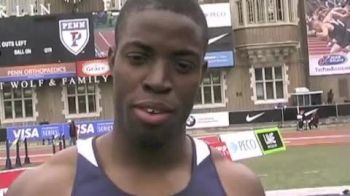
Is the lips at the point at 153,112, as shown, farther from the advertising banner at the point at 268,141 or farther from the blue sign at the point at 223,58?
the blue sign at the point at 223,58

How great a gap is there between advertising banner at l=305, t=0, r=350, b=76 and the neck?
99.0ft

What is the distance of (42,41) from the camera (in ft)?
95.7

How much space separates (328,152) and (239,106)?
13993mm

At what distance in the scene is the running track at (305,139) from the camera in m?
19.6

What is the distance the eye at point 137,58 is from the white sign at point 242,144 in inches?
317

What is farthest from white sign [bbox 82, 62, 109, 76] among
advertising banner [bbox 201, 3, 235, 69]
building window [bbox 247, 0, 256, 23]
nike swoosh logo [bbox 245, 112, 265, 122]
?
building window [bbox 247, 0, 256, 23]

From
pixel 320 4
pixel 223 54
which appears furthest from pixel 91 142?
pixel 320 4

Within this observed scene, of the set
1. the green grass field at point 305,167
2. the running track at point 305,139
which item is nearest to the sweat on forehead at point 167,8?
the green grass field at point 305,167

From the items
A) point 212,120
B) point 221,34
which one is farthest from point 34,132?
point 221,34

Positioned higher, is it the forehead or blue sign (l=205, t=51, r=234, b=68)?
blue sign (l=205, t=51, r=234, b=68)

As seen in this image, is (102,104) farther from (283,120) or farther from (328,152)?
(328,152)

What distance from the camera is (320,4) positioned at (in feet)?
103

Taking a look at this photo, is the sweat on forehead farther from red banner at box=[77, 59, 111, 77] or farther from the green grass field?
red banner at box=[77, 59, 111, 77]

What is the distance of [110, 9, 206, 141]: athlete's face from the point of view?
4.74 feet
